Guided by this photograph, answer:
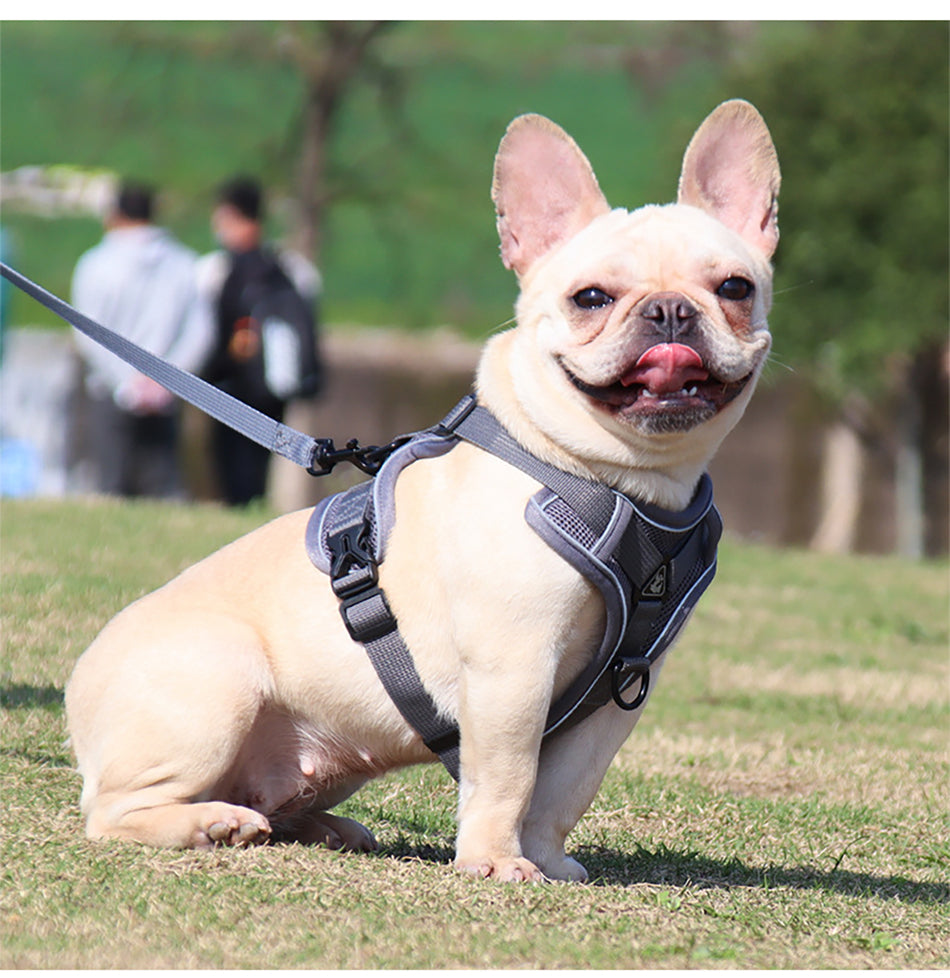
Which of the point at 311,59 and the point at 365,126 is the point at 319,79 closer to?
the point at 311,59

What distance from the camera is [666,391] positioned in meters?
3.22

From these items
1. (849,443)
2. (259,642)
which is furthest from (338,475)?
(259,642)

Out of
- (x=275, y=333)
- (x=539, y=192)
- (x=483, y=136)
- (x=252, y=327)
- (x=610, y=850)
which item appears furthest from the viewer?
(x=483, y=136)

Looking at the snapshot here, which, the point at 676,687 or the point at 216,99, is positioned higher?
the point at 216,99

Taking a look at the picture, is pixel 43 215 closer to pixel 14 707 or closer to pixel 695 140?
pixel 14 707

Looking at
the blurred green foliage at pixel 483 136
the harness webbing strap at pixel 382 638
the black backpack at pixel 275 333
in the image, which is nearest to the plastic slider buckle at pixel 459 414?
the harness webbing strap at pixel 382 638

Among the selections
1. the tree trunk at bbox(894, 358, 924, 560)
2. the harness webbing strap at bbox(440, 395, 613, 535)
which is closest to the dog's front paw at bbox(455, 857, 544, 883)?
the harness webbing strap at bbox(440, 395, 613, 535)

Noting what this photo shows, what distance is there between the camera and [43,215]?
19.4 meters

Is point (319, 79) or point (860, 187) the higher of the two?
point (319, 79)

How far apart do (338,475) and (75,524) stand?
646cm

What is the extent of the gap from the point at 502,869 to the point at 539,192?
1601 mm

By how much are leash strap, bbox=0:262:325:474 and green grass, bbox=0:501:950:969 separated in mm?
1001

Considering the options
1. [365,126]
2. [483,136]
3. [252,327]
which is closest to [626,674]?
[252,327]

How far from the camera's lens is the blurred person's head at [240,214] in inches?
387
